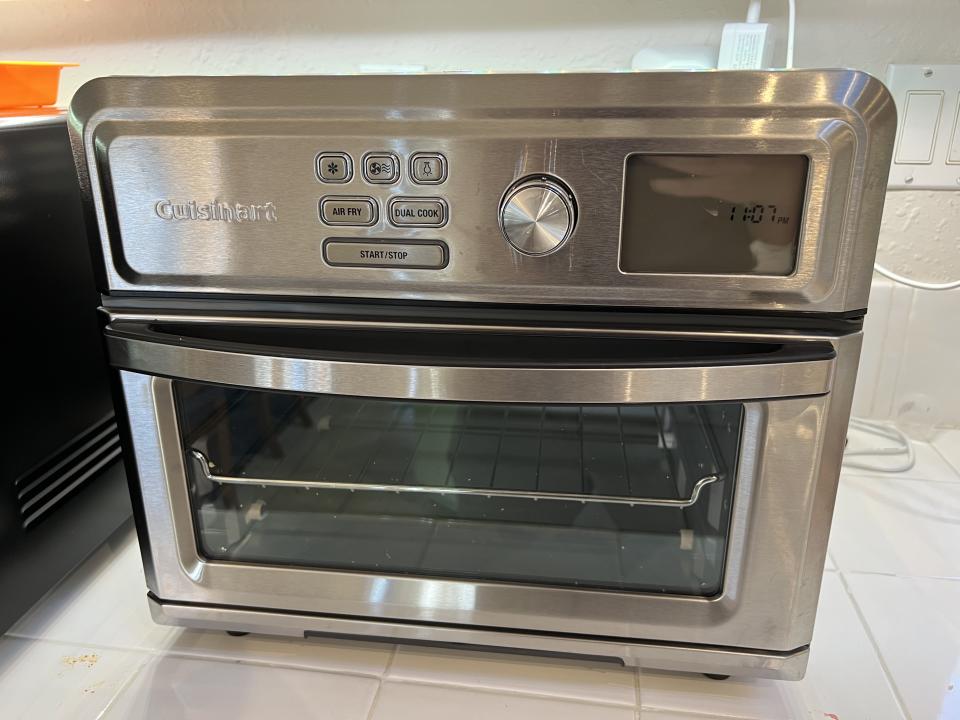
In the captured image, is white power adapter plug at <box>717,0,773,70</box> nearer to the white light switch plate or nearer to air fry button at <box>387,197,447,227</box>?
the white light switch plate

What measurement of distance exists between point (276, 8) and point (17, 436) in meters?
0.60

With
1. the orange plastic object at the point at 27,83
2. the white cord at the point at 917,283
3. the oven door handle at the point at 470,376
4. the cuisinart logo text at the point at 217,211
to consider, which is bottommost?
the white cord at the point at 917,283

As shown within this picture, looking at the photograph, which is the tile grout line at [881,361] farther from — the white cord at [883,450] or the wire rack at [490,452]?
the wire rack at [490,452]

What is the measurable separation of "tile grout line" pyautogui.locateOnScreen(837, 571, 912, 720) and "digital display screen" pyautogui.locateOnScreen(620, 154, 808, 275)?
377mm

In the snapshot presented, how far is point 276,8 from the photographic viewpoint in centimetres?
88

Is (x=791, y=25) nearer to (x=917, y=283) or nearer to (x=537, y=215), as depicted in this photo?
(x=917, y=283)

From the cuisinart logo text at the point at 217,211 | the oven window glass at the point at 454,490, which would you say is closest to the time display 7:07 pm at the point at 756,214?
the oven window glass at the point at 454,490

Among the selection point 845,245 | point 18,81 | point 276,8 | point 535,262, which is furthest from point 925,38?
point 18,81

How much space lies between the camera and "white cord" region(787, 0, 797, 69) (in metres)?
0.77

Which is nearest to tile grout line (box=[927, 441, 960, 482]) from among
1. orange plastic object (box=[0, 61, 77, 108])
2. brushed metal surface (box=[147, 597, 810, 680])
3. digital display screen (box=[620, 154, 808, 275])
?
brushed metal surface (box=[147, 597, 810, 680])

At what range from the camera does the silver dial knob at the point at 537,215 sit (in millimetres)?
436

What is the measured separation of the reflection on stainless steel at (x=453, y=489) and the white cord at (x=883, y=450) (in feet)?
1.41

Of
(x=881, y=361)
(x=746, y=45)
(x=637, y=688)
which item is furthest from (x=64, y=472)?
(x=881, y=361)

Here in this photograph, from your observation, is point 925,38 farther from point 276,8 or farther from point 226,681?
point 226,681
